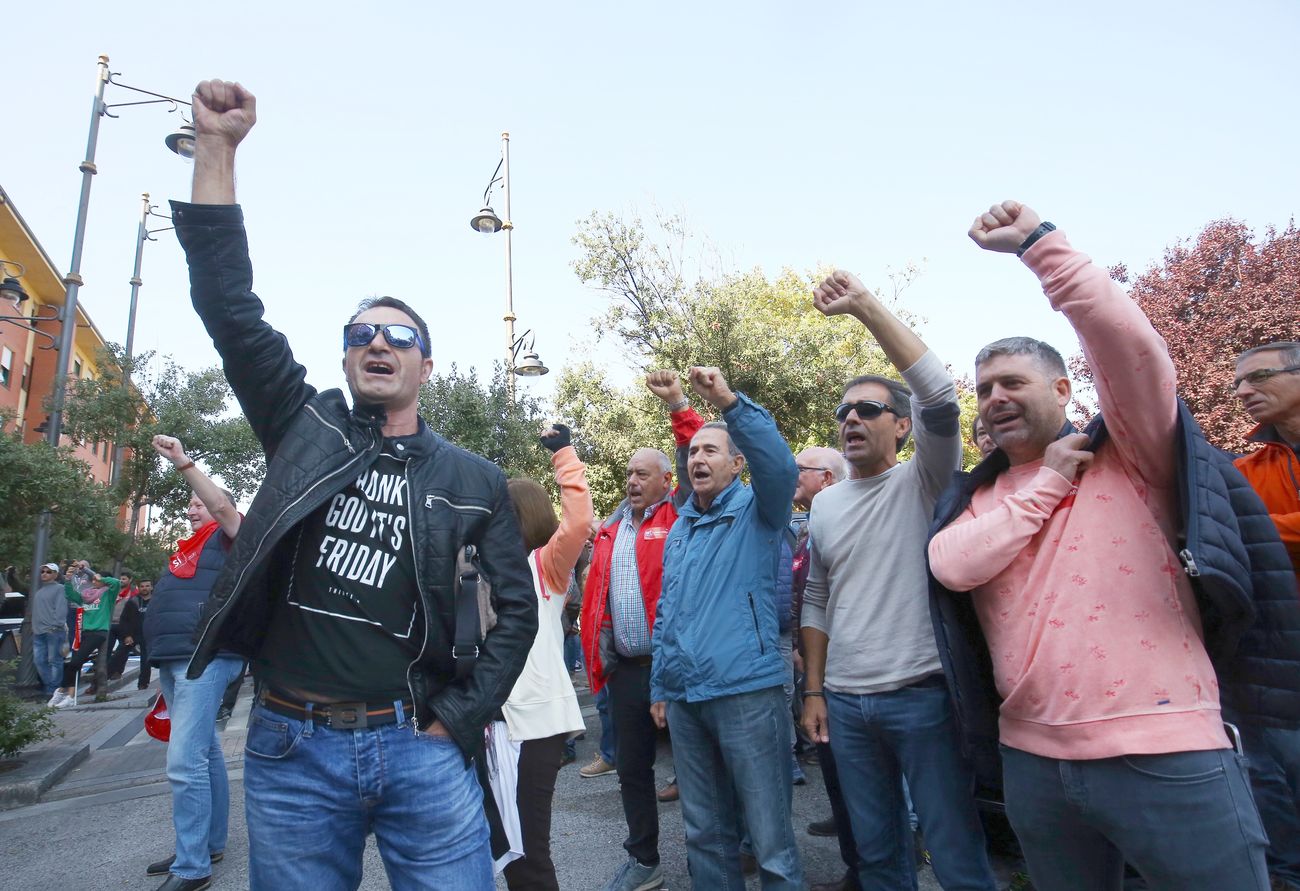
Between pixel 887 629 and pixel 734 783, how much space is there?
2.84 ft

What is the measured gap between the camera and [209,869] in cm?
413

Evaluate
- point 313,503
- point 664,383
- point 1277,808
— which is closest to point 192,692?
point 313,503

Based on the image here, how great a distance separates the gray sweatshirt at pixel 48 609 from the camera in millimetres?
12289

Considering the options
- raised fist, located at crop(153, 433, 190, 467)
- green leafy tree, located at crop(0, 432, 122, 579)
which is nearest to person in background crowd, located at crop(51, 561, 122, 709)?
green leafy tree, located at crop(0, 432, 122, 579)

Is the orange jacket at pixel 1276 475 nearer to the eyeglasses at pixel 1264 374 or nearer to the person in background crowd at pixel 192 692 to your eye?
the eyeglasses at pixel 1264 374

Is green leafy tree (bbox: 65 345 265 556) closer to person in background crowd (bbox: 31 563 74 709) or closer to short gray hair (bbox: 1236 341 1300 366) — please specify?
person in background crowd (bbox: 31 563 74 709)

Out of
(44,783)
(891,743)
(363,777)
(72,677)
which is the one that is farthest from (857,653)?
(72,677)

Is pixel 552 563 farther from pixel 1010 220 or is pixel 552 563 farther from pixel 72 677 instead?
pixel 72 677

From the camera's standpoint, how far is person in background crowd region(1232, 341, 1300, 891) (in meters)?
3.11

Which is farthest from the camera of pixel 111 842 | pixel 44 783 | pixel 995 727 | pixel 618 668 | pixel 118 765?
pixel 118 765

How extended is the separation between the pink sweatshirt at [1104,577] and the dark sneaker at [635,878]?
2.32 meters

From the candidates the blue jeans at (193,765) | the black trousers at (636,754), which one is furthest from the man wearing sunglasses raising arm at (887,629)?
the blue jeans at (193,765)

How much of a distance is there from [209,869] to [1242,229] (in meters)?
21.2

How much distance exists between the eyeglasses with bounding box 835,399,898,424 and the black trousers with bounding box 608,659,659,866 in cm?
160
